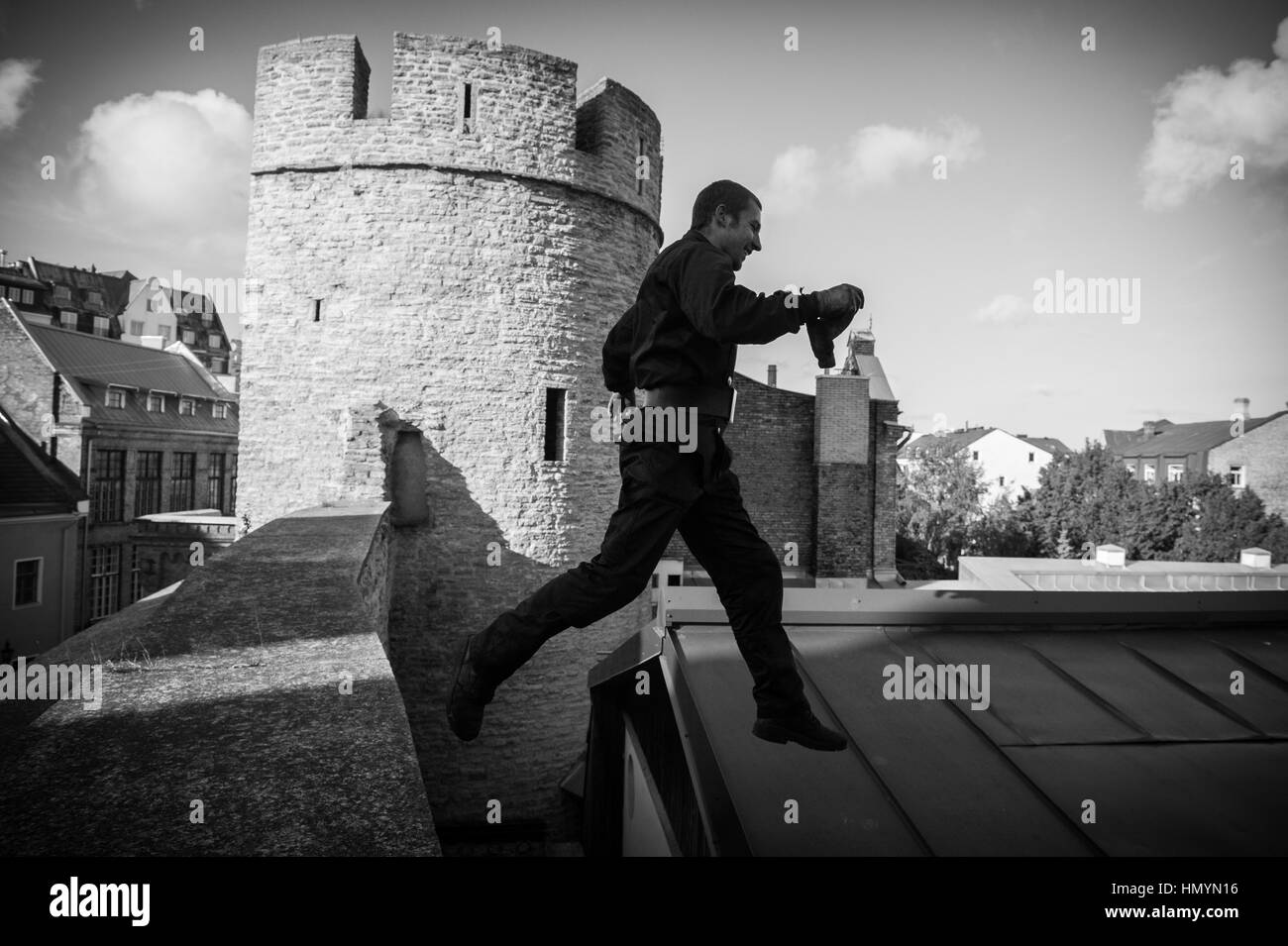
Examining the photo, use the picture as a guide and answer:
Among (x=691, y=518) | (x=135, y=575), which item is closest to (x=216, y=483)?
(x=135, y=575)

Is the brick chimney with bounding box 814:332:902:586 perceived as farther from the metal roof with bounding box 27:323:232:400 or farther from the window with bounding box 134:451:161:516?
the window with bounding box 134:451:161:516

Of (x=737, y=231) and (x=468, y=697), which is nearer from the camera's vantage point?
(x=737, y=231)

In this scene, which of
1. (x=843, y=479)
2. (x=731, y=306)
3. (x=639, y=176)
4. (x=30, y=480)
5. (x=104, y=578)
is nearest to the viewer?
(x=731, y=306)

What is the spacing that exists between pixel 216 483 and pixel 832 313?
4312 cm

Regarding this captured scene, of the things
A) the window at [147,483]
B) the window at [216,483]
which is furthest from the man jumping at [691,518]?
the window at [216,483]

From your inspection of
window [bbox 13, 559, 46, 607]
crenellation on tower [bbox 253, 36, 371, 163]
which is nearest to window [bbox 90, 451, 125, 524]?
window [bbox 13, 559, 46, 607]

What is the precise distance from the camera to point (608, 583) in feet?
8.54

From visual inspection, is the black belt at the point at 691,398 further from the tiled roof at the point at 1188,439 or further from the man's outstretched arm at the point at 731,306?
the tiled roof at the point at 1188,439

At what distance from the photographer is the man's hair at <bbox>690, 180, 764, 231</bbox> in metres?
2.72

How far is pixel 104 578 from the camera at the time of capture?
31.4 m

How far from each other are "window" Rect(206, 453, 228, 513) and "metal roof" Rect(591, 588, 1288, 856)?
41.2 m

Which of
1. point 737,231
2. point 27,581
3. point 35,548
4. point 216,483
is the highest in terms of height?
point 737,231

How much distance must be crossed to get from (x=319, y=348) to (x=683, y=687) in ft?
→ 26.6

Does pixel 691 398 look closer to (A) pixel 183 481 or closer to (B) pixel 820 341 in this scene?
(B) pixel 820 341
